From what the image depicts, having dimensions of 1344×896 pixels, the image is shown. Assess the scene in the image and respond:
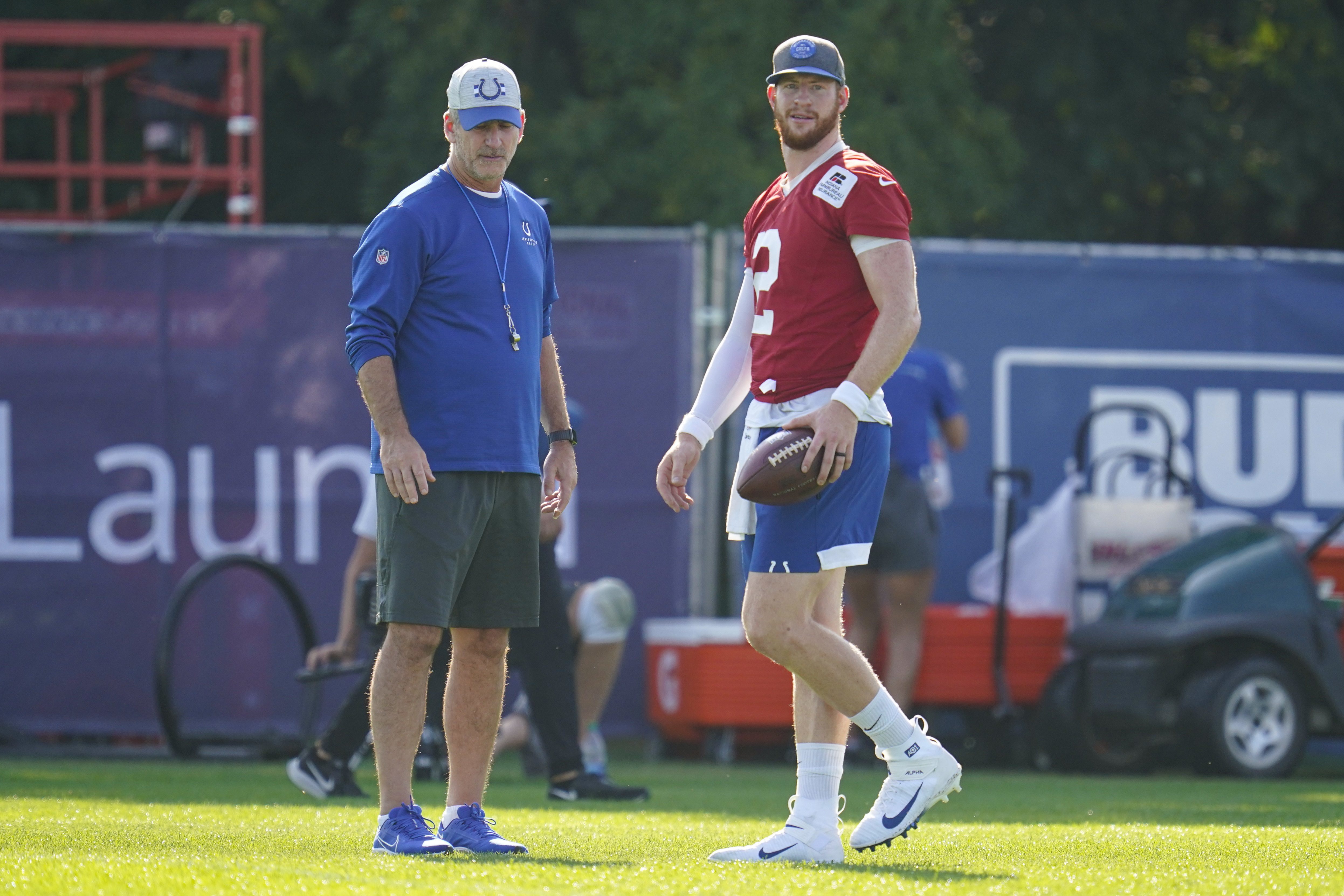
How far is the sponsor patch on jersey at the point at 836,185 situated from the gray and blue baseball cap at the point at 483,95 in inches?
32.3

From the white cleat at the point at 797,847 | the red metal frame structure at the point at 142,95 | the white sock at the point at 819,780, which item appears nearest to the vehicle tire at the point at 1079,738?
the white sock at the point at 819,780

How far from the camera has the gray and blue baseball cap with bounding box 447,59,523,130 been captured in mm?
5027

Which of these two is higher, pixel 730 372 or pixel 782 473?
pixel 730 372

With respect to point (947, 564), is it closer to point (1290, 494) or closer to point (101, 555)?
point (1290, 494)

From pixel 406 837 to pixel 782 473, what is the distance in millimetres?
1329

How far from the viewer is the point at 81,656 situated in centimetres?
1034

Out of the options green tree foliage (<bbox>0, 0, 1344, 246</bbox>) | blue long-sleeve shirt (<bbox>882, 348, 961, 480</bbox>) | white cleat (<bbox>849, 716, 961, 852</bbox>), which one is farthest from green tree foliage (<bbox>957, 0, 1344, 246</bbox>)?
white cleat (<bbox>849, 716, 961, 852</bbox>)

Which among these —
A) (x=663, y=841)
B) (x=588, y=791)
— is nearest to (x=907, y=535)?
(x=588, y=791)

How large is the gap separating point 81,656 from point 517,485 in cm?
594

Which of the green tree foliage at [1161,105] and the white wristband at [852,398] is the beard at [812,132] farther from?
the green tree foliage at [1161,105]

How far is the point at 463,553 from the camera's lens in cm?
502

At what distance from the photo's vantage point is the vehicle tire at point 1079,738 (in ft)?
31.2

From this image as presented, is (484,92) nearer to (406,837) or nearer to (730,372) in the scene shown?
(730,372)

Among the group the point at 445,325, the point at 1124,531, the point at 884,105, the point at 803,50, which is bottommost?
the point at 1124,531
